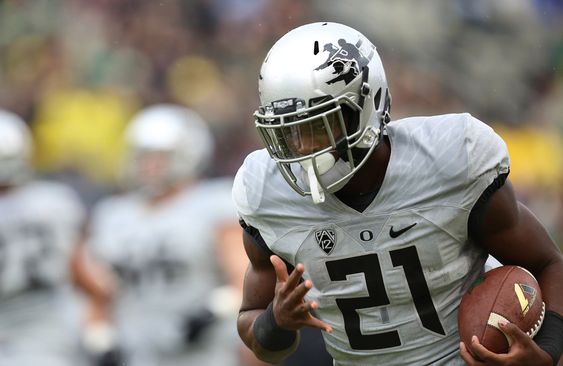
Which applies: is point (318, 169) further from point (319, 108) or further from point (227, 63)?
point (227, 63)

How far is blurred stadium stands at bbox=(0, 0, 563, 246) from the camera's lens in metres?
11.4

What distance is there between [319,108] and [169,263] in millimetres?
4117

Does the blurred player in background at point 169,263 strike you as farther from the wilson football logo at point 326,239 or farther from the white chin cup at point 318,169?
the white chin cup at point 318,169

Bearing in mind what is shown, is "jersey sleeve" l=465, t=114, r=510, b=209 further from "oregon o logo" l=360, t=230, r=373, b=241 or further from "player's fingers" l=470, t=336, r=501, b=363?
"player's fingers" l=470, t=336, r=501, b=363

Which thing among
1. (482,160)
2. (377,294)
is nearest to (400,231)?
(377,294)

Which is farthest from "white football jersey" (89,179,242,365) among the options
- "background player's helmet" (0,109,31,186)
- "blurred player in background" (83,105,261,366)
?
"background player's helmet" (0,109,31,186)

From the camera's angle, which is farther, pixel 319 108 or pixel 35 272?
pixel 35 272

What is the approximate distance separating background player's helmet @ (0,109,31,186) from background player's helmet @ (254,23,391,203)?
4.05 meters

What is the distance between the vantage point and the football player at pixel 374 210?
3484 mm

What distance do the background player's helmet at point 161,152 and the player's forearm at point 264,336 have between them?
385cm

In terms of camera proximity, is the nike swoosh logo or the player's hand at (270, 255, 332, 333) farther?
the nike swoosh logo

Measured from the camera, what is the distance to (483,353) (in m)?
3.29

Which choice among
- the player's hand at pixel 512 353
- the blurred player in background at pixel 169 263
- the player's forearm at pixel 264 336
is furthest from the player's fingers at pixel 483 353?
the blurred player in background at pixel 169 263

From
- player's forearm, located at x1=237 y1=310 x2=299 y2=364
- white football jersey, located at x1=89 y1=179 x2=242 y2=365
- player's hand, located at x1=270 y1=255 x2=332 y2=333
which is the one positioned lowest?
white football jersey, located at x1=89 y1=179 x2=242 y2=365
